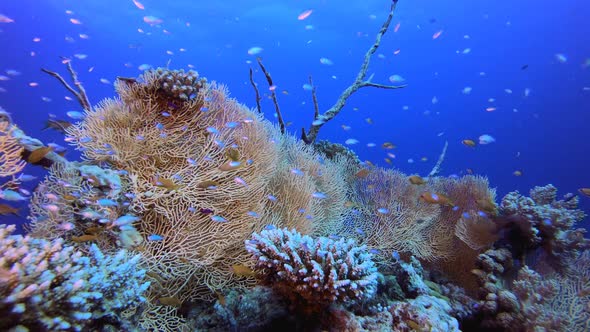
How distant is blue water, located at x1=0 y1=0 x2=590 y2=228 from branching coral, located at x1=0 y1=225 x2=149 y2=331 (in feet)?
103

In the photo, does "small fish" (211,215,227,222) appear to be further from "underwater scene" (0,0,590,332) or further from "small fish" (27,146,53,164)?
"small fish" (27,146,53,164)

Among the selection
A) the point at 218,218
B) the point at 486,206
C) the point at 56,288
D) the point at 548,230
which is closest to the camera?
the point at 56,288

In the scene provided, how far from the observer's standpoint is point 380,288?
13.6ft

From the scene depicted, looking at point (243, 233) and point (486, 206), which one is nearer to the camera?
point (243, 233)

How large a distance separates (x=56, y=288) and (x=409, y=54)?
71538mm

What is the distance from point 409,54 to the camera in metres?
63.8

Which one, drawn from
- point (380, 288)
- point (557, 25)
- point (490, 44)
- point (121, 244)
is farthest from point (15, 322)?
point (490, 44)

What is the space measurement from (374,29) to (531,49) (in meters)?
30.3

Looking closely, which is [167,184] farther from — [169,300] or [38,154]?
[38,154]

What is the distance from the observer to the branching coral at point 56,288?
180 centimetres

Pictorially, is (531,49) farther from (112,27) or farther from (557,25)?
(112,27)

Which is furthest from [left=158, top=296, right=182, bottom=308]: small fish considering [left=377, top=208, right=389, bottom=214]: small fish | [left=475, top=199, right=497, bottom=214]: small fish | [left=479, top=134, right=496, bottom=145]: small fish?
[left=479, top=134, right=496, bottom=145]: small fish

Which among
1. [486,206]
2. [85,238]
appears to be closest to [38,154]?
[85,238]

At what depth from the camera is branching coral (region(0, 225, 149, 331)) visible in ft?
5.90
